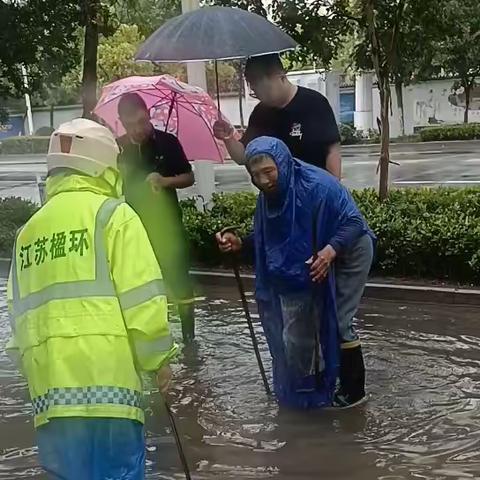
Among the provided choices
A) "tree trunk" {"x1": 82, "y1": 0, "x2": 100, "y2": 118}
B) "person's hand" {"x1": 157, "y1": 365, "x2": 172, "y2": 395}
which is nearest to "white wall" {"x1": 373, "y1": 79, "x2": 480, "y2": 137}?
"tree trunk" {"x1": 82, "y1": 0, "x2": 100, "y2": 118}

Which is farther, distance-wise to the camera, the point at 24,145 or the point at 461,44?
the point at 24,145

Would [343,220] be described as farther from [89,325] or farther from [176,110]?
[176,110]

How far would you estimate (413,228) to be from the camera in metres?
7.42

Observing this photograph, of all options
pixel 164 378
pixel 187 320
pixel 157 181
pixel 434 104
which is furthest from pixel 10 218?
pixel 434 104

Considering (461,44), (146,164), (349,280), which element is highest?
(461,44)

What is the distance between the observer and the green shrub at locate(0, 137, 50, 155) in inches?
1673

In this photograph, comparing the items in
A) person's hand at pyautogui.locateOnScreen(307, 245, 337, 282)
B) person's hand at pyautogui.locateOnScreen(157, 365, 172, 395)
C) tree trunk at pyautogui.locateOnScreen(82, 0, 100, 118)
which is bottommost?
person's hand at pyautogui.locateOnScreen(157, 365, 172, 395)

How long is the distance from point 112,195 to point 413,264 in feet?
16.4

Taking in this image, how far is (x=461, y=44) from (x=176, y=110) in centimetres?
2244

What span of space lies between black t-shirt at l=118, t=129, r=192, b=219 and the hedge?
2.17 m

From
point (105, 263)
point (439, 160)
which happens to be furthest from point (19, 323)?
point (439, 160)

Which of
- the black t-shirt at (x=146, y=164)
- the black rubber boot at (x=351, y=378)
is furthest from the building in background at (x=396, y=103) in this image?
the black rubber boot at (x=351, y=378)

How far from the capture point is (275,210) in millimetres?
4402

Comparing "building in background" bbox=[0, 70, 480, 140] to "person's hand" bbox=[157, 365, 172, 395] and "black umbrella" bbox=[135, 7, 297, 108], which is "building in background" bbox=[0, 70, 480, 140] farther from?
"person's hand" bbox=[157, 365, 172, 395]
